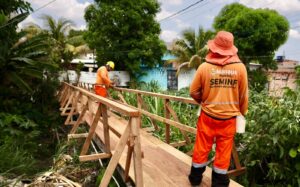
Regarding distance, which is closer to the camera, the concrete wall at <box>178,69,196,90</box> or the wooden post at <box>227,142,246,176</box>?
the wooden post at <box>227,142,246,176</box>

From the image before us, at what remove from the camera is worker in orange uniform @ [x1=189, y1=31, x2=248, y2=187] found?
291 centimetres

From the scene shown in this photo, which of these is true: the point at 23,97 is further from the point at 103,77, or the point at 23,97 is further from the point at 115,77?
the point at 115,77

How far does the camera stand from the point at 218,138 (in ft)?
9.93

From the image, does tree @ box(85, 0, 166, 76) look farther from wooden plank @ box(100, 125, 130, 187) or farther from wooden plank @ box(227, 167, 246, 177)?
wooden plank @ box(100, 125, 130, 187)

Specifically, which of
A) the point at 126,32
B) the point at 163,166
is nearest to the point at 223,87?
the point at 163,166

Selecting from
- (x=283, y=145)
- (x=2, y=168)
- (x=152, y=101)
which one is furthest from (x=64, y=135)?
(x=283, y=145)

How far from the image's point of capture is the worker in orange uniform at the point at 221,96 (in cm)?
291

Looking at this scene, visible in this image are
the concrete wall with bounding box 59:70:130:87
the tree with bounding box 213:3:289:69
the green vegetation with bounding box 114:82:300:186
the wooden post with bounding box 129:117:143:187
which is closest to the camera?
the wooden post with bounding box 129:117:143:187

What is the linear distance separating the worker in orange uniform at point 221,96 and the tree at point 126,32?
47.6ft

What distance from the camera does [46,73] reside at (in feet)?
42.9

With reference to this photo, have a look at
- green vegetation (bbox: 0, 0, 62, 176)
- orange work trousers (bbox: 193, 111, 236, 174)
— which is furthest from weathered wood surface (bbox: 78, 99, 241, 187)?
green vegetation (bbox: 0, 0, 62, 176)

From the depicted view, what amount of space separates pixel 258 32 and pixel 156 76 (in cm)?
658

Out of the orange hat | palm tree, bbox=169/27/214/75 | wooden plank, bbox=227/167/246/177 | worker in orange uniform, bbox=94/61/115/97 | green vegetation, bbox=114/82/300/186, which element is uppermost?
palm tree, bbox=169/27/214/75

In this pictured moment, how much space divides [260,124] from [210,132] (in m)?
1.08
